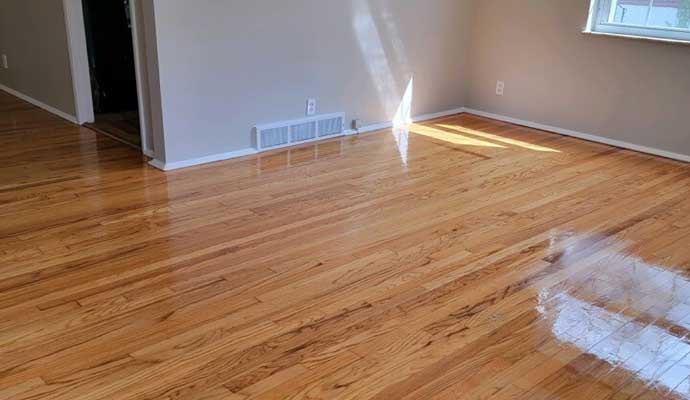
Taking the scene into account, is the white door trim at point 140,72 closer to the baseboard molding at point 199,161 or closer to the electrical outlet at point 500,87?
the baseboard molding at point 199,161

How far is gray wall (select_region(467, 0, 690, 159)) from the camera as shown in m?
4.35

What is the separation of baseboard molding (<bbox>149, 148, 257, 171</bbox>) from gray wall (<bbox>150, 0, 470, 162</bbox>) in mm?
33

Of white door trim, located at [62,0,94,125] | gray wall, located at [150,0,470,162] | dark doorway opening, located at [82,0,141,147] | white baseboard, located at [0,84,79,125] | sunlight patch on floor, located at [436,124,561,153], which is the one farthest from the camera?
dark doorway opening, located at [82,0,141,147]

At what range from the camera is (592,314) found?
2.39 metres

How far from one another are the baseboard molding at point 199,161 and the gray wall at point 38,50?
1414 mm

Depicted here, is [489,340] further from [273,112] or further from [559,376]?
[273,112]

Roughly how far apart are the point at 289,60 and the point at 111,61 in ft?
6.10

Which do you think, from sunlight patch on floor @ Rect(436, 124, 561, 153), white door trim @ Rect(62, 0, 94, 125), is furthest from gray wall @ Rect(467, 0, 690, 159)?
white door trim @ Rect(62, 0, 94, 125)

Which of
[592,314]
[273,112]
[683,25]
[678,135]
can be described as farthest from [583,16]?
[592,314]

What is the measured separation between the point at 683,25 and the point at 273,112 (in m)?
2.88

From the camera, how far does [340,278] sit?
2.59 metres

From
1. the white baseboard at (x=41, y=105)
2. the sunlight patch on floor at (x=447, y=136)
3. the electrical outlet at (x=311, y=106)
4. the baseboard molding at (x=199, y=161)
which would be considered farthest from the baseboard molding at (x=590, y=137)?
the white baseboard at (x=41, y=105)

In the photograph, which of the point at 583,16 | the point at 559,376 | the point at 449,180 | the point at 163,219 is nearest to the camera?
the point at 559,376

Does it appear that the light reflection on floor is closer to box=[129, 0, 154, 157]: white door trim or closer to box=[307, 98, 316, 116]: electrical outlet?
box=[307, 98, 316, 116]: electrical outlet
